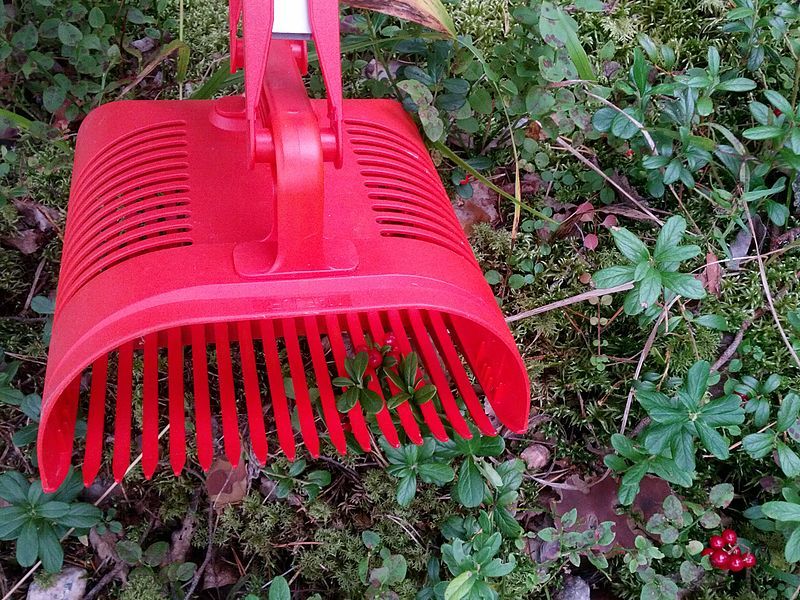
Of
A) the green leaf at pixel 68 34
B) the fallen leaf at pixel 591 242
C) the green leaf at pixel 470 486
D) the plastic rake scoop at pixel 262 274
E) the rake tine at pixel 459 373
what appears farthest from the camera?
the fallen leaf at pixel 591 242

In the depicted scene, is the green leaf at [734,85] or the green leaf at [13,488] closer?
the green leaf at [13,488]

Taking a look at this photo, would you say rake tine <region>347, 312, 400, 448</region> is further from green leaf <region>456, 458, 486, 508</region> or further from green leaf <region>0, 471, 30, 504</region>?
green leaf <region>0, 471, 30, 504</region>

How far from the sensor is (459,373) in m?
1.31

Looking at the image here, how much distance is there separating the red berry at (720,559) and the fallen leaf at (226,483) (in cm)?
88

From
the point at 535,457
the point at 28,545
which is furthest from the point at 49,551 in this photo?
the point at 535,457

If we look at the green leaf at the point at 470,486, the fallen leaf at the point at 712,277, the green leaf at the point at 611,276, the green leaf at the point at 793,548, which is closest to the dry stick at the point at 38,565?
the green leaf at the point at 470,486

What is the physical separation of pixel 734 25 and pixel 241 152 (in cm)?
113

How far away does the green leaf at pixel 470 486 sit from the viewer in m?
1.14

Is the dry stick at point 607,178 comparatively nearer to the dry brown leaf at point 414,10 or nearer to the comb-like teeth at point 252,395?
the dry brown leaf at point 414,10

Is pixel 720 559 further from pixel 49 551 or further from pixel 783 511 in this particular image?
pixel 49 551

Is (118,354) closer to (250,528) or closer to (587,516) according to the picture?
(250,528)

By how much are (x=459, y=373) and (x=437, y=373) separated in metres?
0.04

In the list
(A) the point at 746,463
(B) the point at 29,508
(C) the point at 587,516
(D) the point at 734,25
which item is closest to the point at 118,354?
(B) the point at 29,508

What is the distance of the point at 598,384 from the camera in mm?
1423
